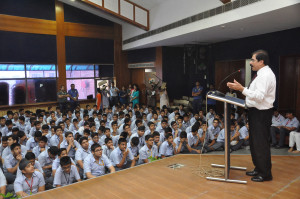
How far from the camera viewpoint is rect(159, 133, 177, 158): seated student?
4.61 meters

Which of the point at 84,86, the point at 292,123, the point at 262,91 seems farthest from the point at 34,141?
the point at 84,86

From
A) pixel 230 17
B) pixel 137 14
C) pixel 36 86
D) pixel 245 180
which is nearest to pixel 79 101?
pixel 36 86

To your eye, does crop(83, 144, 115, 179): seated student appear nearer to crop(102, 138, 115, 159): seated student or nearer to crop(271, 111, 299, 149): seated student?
crop(102, 138, 115, 159): seated student

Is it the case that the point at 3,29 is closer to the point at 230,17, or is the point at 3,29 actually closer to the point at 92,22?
the point at 92,22

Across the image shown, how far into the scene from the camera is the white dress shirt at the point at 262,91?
1932mm

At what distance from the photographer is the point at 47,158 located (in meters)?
4.22

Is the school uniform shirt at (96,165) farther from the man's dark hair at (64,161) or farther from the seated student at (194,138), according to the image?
the seated student at (194,138)

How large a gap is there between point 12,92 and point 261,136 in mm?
9082

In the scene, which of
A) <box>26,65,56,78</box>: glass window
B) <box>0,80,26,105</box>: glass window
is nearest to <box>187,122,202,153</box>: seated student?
<box>26,65,56,78</box>: glass window

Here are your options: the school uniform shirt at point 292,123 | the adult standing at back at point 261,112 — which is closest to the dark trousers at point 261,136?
the adult standing at back at point 261,112

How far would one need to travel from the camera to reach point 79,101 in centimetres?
1036

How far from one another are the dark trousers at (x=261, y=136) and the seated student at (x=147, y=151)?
231 centimetres

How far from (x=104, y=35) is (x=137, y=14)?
282cm

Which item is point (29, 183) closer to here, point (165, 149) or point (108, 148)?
point (108, 148)
